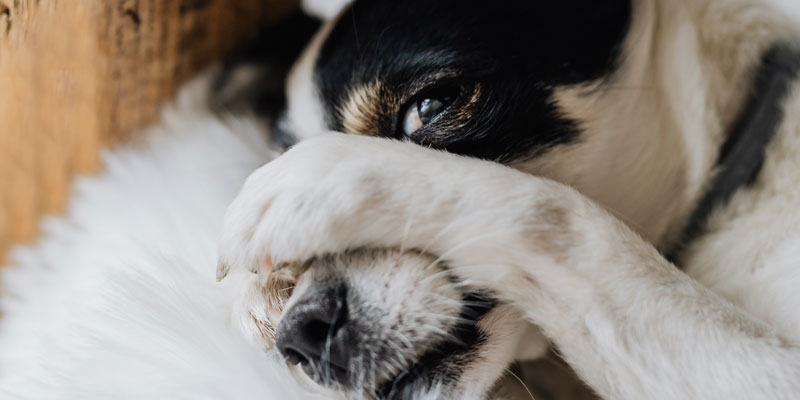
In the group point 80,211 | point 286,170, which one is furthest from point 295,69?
point 286,170

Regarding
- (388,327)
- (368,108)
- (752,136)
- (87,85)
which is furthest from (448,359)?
(87,85)

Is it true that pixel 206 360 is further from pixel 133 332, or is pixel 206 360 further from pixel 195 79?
A: pixel 195 79

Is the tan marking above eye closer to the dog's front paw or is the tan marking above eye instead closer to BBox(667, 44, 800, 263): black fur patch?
the dog's front paw

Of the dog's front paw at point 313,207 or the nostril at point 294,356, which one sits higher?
the dog's front paw at point 313,207

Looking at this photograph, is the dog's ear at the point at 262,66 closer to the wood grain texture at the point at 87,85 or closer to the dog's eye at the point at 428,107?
the wood grain texture at the point at 87,85

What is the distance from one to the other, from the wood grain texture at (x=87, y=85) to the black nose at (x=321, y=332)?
1.72 ft

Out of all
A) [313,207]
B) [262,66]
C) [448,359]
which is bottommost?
[448,359]

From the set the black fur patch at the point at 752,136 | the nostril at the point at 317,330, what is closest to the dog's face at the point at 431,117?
the nostril at the point at 317,330

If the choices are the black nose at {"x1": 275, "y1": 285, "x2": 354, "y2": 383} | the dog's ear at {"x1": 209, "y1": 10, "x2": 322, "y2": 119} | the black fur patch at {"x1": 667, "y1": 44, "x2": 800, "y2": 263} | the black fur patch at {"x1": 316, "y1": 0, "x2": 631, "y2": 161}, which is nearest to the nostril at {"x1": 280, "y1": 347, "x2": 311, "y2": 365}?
the black nose at {"x1": 275, "y1": 285, "x2": 354, "y2": 383}

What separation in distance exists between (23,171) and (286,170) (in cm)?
61

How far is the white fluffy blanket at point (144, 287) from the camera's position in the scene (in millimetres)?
697

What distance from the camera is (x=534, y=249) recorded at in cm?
63

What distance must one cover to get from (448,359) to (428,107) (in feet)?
0.95

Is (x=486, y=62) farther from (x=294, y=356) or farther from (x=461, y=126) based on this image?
(x=294, y=356)
